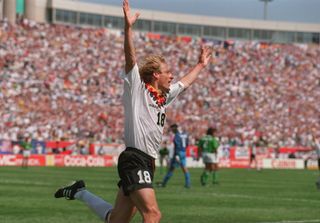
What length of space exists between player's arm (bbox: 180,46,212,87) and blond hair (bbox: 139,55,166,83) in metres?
0.94

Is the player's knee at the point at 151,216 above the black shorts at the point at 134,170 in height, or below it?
below

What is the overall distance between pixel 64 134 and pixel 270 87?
26.3 m

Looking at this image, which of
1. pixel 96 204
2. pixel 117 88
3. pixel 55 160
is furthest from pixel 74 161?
pixel 96 204

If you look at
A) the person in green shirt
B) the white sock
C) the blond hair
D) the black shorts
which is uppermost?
the blond hair

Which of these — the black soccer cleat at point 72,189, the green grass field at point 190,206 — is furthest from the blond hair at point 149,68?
the green grass field at point 190,206

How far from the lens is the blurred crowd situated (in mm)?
58281

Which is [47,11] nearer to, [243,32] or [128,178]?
[243,32]

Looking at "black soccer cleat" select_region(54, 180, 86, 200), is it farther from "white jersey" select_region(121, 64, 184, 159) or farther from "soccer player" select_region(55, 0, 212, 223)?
"white jersey" select_region(121, 64, 184, 159)

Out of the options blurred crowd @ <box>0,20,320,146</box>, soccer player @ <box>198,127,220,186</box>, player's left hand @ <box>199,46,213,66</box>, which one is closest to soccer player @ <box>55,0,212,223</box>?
player's left hand @ <box>199,46,213,66</box>

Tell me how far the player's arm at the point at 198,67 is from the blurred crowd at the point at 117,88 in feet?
146

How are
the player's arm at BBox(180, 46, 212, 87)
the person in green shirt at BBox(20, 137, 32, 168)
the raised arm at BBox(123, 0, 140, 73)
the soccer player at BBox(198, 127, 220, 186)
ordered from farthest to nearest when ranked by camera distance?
the person in green shirt at BBox(20, 137, 32, 168) < the soccer player at BBox(198, 127, 220, 186) < the player's arm at BBox(180, 46, 212, 87) < the raised arm at BBox(123, 0, 140, 73)

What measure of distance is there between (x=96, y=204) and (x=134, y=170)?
1357 millimetres

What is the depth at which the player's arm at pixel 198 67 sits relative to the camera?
10.0 meters

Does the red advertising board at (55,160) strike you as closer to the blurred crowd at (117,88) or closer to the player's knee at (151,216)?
the blurred crowd at (117,88)
